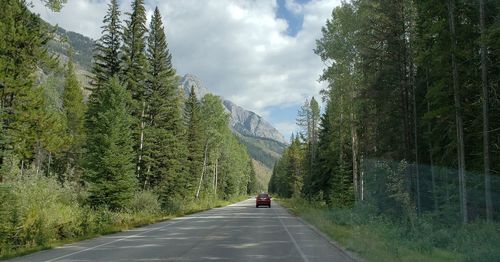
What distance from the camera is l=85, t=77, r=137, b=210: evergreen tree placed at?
88.5ft

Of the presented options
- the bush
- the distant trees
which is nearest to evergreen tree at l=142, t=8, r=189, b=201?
the distant trees

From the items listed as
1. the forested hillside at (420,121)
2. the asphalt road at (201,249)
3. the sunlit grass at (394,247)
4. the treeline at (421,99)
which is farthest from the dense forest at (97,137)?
the treeline at (421,99)

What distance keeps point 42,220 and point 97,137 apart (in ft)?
33.1

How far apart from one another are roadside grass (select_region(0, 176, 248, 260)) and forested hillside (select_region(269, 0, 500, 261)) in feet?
36.3

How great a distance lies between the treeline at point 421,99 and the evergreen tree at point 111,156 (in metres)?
14.4

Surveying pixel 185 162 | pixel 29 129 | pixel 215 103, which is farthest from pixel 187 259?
pixel 215 103

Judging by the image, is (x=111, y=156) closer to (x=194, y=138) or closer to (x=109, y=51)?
(x=109, y=51)

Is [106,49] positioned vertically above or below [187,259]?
above

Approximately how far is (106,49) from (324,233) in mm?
22769

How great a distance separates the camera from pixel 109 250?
1430 centimetres

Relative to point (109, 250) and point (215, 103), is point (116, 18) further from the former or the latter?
point (215, 103)

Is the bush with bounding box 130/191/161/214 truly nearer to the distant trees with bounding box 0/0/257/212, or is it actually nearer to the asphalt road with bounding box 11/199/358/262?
the distant trees with bounding box 0/0/257/212

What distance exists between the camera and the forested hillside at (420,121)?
53.2 feet

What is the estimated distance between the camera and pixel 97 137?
89.5ft
